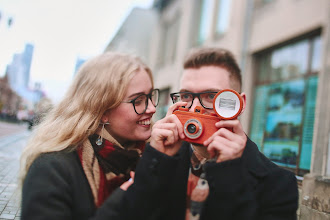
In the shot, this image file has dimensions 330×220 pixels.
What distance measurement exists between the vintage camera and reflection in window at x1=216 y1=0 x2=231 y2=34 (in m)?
7.75

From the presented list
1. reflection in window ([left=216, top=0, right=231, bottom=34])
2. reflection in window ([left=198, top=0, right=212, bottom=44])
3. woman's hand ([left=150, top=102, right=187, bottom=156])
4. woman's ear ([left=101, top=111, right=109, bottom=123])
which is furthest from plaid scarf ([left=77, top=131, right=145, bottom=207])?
reflection in window ([left=198, top=0, right=212, bottom=44])

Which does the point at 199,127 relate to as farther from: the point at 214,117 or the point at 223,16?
the point at 223,16

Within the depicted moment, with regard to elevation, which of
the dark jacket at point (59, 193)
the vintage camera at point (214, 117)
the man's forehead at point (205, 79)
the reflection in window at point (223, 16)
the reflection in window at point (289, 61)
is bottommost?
the dark jacket at point (59, 193)

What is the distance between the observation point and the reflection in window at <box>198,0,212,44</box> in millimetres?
9827

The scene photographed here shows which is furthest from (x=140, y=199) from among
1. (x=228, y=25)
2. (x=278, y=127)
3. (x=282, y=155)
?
(x=228, y=25)

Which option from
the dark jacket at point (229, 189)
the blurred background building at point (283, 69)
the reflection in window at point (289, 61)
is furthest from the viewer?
the reflection in window at point (289, 61)

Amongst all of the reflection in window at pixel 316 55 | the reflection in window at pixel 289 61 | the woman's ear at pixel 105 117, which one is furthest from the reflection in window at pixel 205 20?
the woman's ear at pixel 105 117

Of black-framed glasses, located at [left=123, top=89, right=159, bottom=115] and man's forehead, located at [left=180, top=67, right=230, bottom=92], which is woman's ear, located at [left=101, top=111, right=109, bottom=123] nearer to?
black-framed glasses, located at [left=123, top=89, right=159, bottom=115]

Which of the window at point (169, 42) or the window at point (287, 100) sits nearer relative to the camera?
the window at point (287, 100)

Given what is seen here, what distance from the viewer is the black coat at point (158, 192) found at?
1313mm

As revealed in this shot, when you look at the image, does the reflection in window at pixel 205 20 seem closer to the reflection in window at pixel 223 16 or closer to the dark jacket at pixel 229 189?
the reflection in window at pixel 223 16

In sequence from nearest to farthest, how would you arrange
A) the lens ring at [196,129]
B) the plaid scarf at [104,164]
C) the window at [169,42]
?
the lens ring at [196,129] → the plaid scarf at [104,164] → the window at [169,42]

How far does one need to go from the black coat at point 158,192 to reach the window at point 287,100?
129 inches

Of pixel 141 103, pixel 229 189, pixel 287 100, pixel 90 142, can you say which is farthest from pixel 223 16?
pixel 229 189
